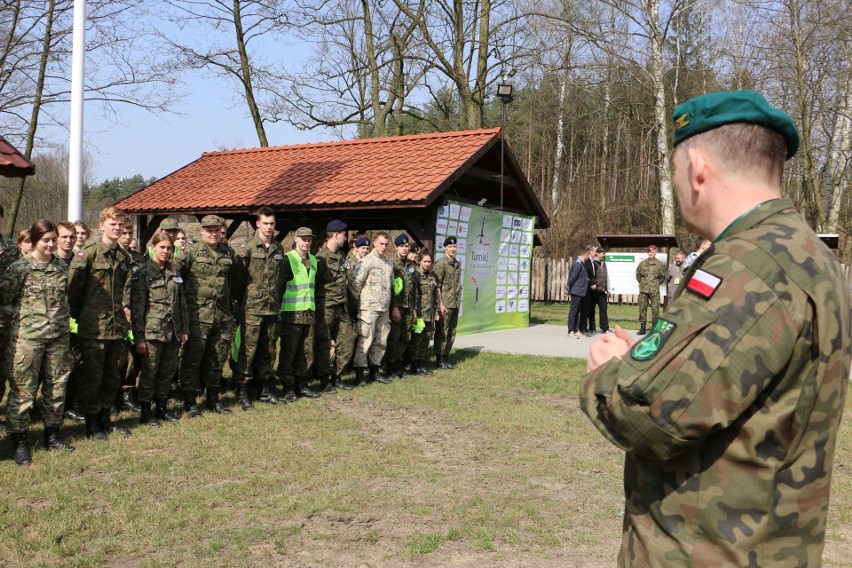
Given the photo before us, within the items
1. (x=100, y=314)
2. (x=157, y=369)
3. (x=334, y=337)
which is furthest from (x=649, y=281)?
(x=100, y=314)

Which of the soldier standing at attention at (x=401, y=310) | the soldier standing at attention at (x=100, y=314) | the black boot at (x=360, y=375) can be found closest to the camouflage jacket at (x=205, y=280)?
the soldier standing at attention at (x=100, y=314)

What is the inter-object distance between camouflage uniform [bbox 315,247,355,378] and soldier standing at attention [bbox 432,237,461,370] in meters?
1.80

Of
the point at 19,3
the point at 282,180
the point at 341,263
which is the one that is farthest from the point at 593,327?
the point at 19,3

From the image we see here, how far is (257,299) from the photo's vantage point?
7.43 m

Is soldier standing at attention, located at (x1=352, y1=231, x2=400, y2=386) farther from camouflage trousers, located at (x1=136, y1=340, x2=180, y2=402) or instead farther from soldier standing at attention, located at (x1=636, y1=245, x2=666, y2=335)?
soldier standing at attention, located at (x1=636, y1=245, x2=666, y2=335)

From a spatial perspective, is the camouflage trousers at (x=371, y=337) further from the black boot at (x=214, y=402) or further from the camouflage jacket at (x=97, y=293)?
the camouflage jacket at (x=97, y=293)

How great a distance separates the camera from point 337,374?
896 centimetres

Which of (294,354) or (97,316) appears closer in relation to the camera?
(97,316)

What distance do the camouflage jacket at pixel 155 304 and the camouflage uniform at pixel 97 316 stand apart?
5.9 inches

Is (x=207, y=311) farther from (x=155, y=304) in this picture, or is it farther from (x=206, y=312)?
(x=155, y=304)

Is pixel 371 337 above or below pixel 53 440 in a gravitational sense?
above

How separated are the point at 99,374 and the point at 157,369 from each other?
24.3 inches

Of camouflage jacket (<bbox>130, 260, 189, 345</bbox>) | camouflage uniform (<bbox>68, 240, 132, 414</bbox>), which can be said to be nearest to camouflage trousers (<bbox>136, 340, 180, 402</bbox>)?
camouflage jacket (<bbox>130, 260, 189, 345</bbox>)

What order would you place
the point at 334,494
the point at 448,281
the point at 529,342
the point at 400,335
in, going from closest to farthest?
the point at 334,494
the point at 400,335
the point at 448,281
the point at 529,342
